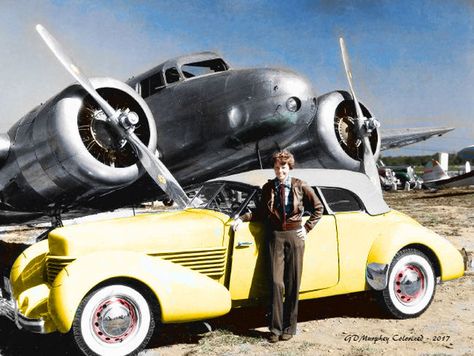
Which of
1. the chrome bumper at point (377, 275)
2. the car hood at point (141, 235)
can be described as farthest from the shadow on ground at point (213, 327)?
the car hood at point (141, 235)

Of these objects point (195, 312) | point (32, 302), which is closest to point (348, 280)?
point (195, 312)

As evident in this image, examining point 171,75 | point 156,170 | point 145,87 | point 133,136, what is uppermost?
point 171,75

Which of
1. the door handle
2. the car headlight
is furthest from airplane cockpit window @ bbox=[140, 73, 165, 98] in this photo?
the door handle

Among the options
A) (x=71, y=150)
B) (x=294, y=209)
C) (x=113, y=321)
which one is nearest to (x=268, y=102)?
(x=71, y=150)

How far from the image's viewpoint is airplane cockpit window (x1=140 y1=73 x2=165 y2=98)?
27.7 ft

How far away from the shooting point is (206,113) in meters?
7.67

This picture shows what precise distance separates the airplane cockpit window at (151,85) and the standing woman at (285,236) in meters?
4.53

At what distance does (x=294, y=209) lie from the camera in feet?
14.2

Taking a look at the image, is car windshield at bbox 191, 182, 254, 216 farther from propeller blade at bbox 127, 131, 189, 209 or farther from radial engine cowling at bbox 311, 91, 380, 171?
radial engine cowling at bbox 311, 91, 380, 171

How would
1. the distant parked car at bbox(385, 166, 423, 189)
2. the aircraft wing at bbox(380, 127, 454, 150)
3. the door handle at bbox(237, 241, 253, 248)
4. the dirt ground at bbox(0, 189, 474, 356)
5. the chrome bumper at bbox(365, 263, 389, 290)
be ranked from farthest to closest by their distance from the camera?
the distant parked car at bbox(385, 166, 423, 189) < the aircraft wing at bbox(380, 127, 454, 150) < the chrome bumper at bbox(365, 263, 389, 290) < the door handle at bbox(237, 241, 253, 248) < the dirt ground at bbox(0, 189, 474, 356)

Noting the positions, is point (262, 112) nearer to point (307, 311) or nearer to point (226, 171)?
point (226, 171)

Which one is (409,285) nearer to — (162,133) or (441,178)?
(162,133)

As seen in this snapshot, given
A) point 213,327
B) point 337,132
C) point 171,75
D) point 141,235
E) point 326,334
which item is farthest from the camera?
point 337,132

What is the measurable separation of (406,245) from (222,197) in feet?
6.15
